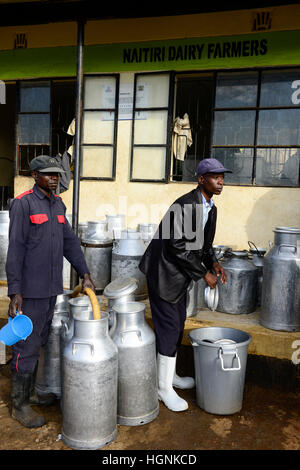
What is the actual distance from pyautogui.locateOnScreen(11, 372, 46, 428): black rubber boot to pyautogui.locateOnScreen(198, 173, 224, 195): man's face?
6.65 ft

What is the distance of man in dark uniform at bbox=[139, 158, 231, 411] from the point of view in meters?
3.22

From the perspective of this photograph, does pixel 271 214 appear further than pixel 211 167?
Yes

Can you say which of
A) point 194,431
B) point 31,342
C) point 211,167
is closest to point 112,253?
point 31,342

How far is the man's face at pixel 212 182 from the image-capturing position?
3320 millimetres

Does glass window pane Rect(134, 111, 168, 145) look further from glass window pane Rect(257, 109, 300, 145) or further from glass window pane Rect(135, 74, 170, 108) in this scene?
glass window pane Rect(257, 109, 300, 145)

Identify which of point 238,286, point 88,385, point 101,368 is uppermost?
point 238,286

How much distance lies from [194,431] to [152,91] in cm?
496

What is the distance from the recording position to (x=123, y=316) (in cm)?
311

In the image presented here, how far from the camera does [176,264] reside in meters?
3.33

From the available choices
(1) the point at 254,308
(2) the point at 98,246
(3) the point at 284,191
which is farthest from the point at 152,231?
(3) the point at 284,191

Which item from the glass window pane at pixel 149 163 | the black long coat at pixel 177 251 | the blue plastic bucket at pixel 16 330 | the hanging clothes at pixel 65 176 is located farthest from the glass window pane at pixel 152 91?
the blue plastic bucket at pixel 16 330

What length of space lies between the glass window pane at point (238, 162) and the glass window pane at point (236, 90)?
658 mm

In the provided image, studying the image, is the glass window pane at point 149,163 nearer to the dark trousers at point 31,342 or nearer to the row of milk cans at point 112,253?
the row of milk cans at point 112,253

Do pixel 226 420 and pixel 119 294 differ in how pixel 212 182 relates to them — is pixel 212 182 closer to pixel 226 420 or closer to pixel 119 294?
pixel 119 294
